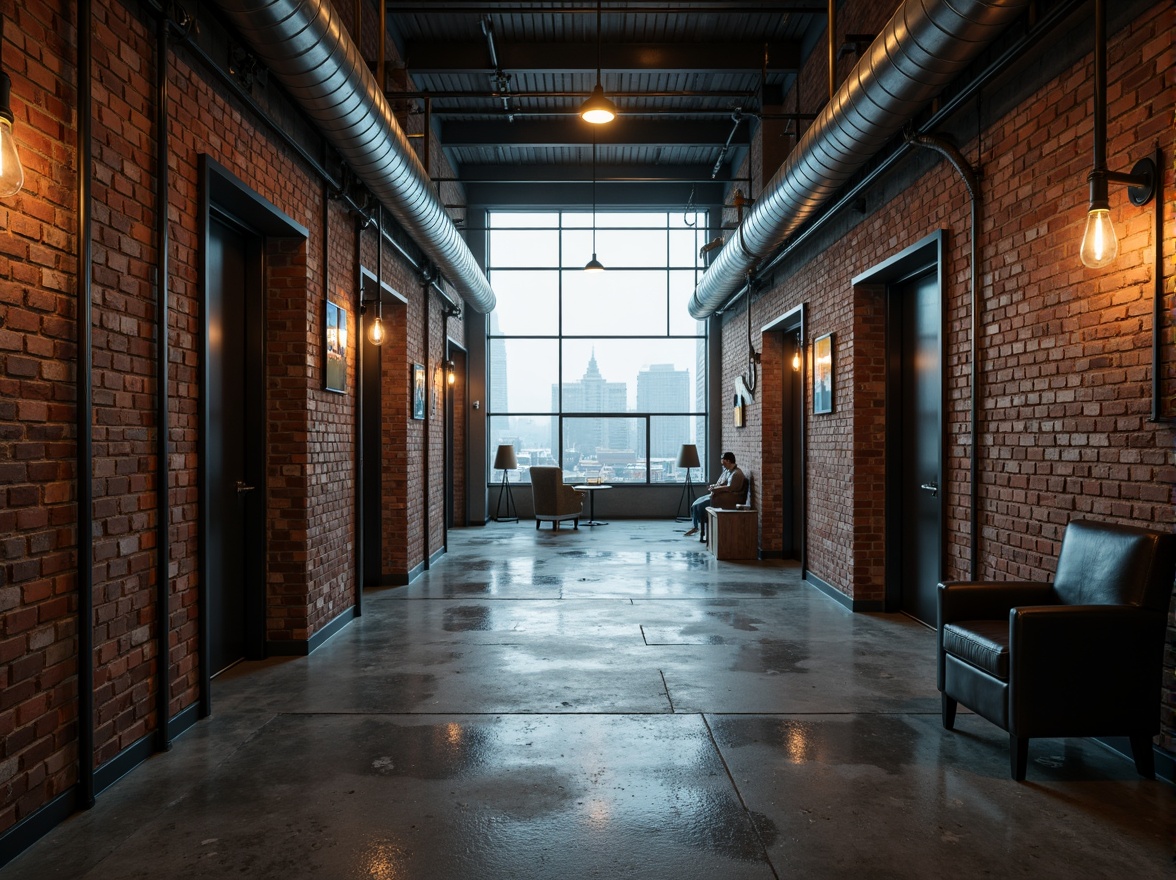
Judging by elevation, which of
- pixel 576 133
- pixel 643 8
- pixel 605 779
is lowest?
pixel 605 779

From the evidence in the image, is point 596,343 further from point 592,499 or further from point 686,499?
point 686,499

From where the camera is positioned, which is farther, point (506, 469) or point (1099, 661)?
point (506, 469)

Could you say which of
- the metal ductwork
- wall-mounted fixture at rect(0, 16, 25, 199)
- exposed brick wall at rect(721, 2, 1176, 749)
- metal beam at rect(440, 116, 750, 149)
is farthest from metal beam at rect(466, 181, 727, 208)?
wall-mounted fixture at rect(0, 16, 25, 199)

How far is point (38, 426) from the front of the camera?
2.49m

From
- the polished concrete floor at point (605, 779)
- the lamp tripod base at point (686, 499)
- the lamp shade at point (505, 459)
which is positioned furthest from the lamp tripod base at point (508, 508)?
the polished concrete floor at point (605, 779)

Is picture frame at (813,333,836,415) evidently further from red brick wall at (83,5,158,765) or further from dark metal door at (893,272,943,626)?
red brick wall at (83,5,158,765)

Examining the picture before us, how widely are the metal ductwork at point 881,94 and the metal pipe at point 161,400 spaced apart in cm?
328

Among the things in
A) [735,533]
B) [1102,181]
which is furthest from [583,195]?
[1102,181]

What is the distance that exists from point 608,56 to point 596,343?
5533 mm

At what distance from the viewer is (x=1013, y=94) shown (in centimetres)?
392

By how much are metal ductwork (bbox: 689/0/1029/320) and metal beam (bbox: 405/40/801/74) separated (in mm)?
2079

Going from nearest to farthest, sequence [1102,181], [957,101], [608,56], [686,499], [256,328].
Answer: [1102,181], [957,101], [256,328], [608,56], [686,499]

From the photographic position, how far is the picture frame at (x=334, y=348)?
507 centimetres

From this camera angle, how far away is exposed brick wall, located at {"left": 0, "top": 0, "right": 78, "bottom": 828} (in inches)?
93.0
